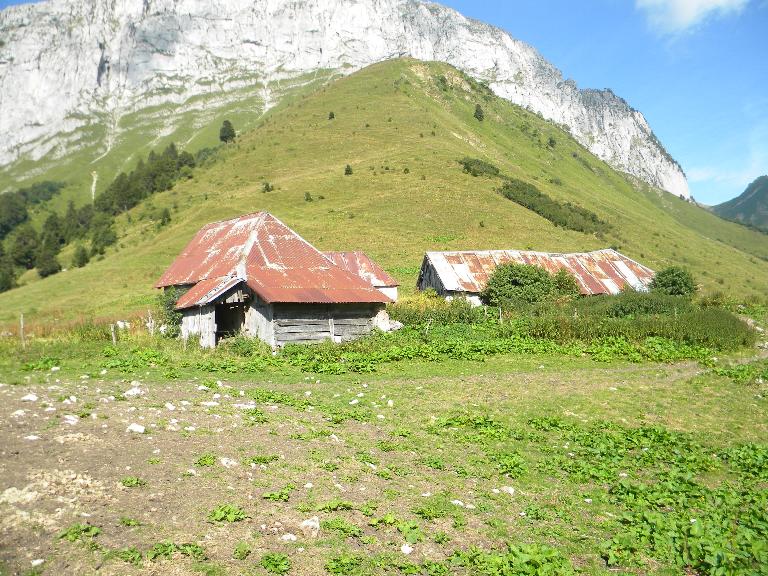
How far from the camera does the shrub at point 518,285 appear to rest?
122 ft

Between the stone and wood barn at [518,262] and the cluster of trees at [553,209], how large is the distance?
77.4 feet

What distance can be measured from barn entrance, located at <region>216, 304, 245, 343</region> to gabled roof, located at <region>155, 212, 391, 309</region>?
199 cm

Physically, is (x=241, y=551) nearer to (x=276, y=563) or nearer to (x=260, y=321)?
(x=276, y=563)

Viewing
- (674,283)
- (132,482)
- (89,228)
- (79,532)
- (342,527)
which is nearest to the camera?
(79,532)

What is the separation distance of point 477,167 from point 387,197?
1722cm

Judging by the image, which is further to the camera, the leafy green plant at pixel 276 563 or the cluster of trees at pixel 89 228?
the cluster of trees at pixel 89 228

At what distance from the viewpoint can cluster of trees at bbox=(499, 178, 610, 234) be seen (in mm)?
70500

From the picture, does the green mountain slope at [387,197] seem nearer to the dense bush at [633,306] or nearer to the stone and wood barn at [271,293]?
the stone and wood barn at [271,293]

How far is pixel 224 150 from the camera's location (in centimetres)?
9656

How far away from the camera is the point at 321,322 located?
2517 cm

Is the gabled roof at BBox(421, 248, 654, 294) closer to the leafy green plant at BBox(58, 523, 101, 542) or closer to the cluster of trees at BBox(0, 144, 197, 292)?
the leafy green plant at BBox(58, 523, 101, 542)

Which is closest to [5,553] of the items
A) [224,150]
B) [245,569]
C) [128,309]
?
[245,569]

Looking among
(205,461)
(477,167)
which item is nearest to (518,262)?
(205,461)

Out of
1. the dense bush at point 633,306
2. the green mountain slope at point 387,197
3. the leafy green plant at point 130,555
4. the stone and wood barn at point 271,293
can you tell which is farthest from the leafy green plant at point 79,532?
the green mountain slope at point 387,197
